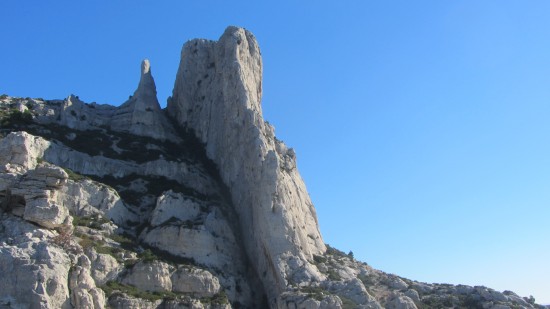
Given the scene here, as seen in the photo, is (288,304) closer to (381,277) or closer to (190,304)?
(190,304)

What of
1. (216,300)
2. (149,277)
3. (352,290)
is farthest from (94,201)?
(352,290)

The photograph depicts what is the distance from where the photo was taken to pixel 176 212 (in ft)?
256

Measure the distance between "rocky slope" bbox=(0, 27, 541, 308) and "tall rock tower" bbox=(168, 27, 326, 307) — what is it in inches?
8.9

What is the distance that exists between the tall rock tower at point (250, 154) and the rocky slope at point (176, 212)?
8.9 inches

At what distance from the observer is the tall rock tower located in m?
73.9

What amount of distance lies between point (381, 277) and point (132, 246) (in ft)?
103

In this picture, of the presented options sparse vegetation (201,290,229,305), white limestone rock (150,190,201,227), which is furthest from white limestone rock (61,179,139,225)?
sparse vegetation (201,290,229,305)

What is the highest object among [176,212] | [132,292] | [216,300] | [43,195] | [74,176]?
[74,176]

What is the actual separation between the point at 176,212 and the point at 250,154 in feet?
42.7

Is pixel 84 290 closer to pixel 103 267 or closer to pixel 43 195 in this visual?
pixel 103 267

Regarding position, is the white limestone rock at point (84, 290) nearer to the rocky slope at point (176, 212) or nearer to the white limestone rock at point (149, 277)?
the rocky slope at point (176, 212)

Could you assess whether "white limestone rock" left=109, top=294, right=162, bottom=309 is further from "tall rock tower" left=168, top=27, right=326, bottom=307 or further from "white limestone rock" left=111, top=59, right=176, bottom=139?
"white limestone rock" left=111, top=59, right=176, bottom=139

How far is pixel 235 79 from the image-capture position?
9456 centimetres

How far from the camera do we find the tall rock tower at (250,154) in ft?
243
